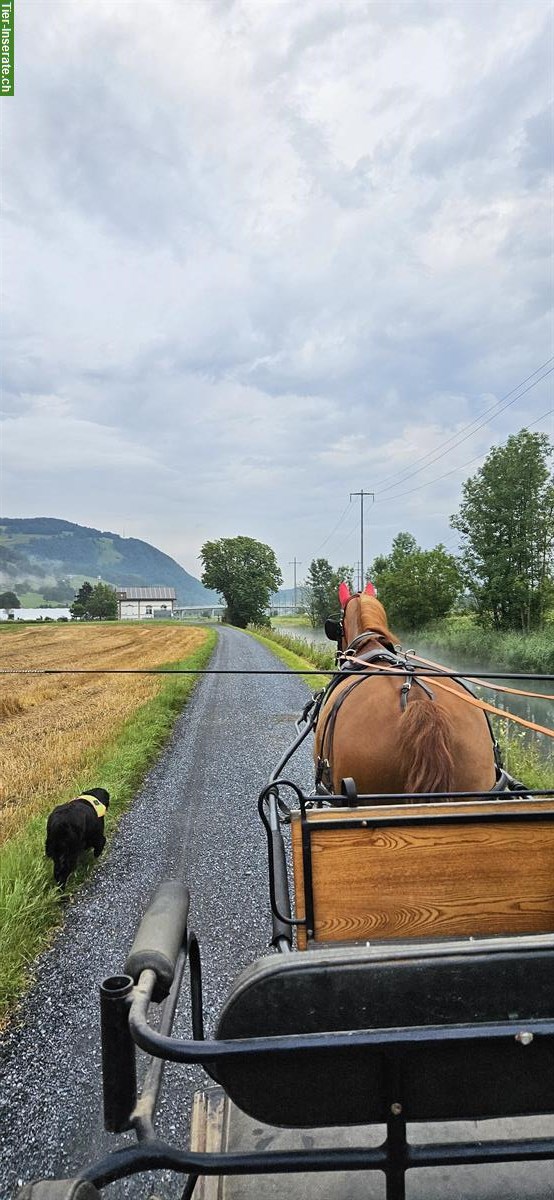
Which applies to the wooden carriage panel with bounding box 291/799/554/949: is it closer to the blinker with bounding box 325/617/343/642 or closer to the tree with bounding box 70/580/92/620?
the blinker with bounding box 325/617/343/642

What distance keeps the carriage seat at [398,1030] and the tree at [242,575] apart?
75.6 metres

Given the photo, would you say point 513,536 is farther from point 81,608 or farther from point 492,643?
point 81,608

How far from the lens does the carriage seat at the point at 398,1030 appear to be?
1049mm

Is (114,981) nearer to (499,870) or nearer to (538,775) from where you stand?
(499,870)

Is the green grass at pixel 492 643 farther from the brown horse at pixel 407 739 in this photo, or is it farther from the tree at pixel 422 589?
the brown horse at pixel 407 739

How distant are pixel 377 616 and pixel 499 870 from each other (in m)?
2.89

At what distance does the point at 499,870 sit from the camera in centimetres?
204

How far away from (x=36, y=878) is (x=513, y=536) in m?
32.2

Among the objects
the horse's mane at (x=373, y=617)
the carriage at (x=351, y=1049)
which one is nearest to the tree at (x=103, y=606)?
the horse's mane at (x=373, y=617)

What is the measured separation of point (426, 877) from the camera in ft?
6.70

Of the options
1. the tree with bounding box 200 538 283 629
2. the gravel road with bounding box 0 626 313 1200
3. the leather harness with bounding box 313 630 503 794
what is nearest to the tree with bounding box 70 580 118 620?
the tree with bounding box 200 538 283 629

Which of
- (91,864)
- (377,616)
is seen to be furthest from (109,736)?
(377,616)

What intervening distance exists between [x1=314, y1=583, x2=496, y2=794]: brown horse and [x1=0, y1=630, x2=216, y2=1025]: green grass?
1.83 meters

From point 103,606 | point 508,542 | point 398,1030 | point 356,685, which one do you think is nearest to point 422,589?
point 508,542
